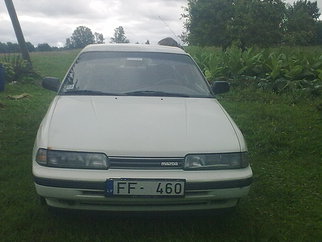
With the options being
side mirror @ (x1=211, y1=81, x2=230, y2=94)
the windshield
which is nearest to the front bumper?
the windshield

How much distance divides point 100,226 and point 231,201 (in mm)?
1048

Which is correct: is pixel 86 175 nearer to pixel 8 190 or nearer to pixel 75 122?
pixel 75 122

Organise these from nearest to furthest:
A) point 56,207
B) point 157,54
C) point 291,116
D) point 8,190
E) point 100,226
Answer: point 56,207
point 100,226
point 8,190
point 157,54
point 291,116

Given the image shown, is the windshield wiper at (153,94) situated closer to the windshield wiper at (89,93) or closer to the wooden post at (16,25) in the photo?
the windshield wiper at (89,93)

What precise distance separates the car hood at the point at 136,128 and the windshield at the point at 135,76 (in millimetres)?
302

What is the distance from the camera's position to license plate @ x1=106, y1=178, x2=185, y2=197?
264 centimetres

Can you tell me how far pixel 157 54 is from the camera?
444 cm

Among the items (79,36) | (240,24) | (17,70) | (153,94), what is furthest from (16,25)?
(79,36)

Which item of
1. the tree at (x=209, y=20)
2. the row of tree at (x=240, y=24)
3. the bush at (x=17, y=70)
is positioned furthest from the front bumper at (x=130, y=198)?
the tree at (x=209, y=20)

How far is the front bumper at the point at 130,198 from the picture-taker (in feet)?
8.74

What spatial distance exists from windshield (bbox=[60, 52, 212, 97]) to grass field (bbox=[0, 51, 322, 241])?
3.81 feet

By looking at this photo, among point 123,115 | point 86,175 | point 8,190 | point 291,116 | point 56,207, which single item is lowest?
point 291,116

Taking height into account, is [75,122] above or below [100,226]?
above

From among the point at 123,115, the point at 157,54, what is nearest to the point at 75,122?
the point at 123,115
